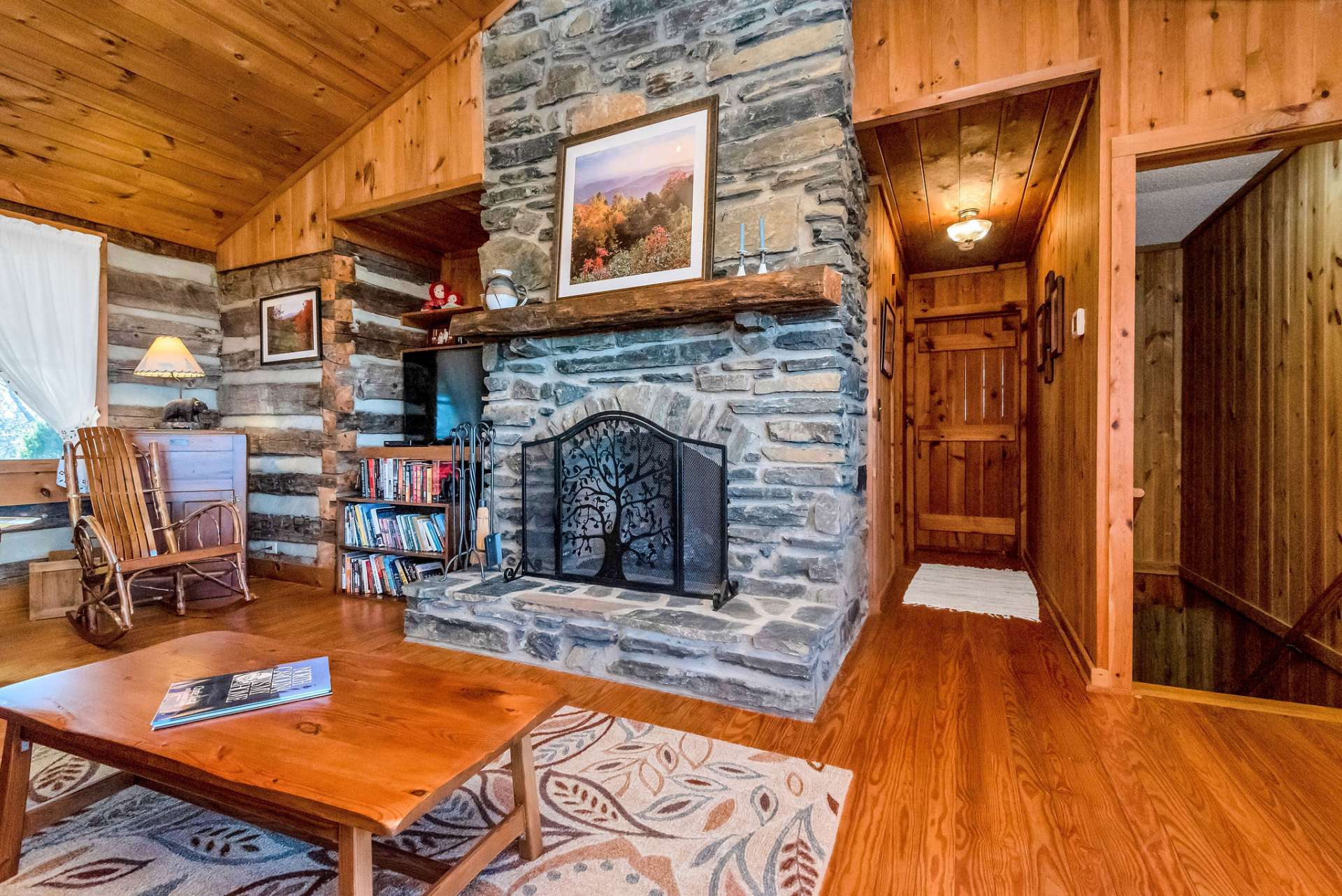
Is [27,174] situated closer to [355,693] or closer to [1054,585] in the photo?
[355,693]

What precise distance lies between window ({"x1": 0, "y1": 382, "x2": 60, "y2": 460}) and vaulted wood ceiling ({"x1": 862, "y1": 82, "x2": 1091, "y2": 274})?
4.82 meters

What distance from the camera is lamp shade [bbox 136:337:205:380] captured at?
352 cm

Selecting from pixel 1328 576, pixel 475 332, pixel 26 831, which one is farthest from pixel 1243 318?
pixel 26 831

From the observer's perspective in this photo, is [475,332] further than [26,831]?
Yes

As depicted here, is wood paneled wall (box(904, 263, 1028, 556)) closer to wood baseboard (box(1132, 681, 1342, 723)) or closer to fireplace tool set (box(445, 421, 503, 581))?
wood baseboard (box(1132, 681, 1342, 723))

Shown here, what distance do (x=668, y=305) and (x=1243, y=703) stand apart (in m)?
2.46

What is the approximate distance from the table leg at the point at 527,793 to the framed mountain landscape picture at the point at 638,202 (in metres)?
1.91

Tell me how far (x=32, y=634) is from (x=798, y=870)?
363cm

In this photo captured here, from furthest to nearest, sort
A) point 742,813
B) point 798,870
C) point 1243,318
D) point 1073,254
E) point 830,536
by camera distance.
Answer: point 1243,318 → point 1073,254 → point 830,536 → point 742,813 → point 798,870

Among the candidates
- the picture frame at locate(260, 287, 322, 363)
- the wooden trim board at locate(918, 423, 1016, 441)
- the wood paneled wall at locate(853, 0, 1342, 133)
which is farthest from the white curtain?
the wooden trim board at locate(918, 423, 1016, 441)

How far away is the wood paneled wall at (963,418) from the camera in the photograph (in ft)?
16.2

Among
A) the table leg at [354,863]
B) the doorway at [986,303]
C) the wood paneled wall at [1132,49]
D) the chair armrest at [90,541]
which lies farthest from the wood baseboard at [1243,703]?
the chair armrest at [90,541]

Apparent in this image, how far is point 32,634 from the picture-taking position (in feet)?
9.47

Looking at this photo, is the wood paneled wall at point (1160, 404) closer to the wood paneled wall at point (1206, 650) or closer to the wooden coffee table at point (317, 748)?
the wood paneled wall at point (1206, 650)
